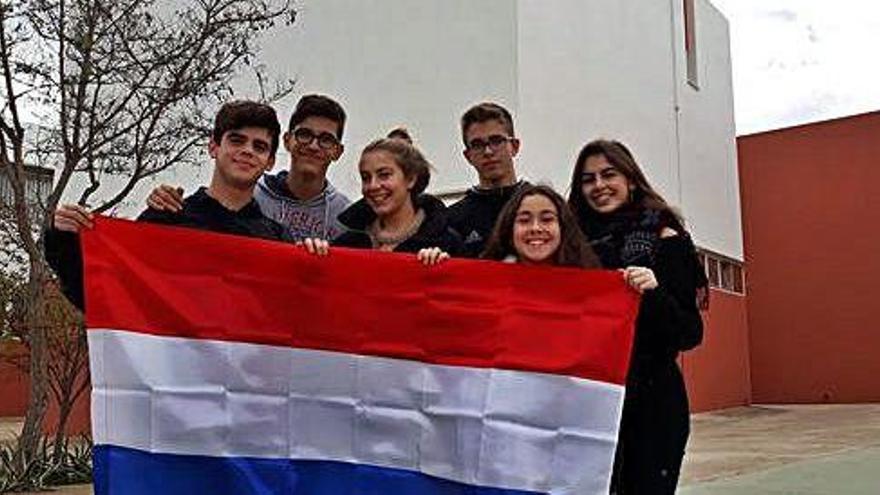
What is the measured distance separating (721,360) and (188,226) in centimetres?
1943

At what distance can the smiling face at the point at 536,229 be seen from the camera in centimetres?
335

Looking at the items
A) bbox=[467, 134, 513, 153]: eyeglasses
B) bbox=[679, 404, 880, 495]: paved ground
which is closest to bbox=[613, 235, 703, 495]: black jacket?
bbox=[467, 134, 513, 153]: eyeglasses

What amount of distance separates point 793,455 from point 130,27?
8713 mm

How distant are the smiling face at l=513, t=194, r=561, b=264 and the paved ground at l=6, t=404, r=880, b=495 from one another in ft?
18.6

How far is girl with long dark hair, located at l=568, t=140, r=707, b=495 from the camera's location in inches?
130

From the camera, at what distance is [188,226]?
3.52 metres

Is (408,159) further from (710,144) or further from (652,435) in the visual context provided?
(710,144)

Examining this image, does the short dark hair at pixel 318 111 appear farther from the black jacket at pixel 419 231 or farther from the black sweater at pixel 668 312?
the black sweater at pixel 668 312

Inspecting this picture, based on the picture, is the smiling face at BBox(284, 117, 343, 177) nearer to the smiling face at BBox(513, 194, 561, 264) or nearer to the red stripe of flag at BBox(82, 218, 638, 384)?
the red stripe of flag at BBox(82, 218, 638, 384)

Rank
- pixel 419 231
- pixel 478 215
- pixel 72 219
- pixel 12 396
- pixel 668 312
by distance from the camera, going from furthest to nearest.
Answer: pixel 12 396 → pixel 478 215 → pixel 419 231 → pixel 72 219 → pixel 668 312

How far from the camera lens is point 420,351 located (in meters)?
3.55

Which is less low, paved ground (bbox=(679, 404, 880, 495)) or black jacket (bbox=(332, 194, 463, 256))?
black jacket (bbox=(332, 194, 463, 256))

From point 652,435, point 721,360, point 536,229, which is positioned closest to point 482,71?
point 536,229

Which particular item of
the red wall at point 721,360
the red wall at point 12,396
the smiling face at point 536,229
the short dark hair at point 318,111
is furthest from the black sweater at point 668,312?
the red wall at point 12,396
